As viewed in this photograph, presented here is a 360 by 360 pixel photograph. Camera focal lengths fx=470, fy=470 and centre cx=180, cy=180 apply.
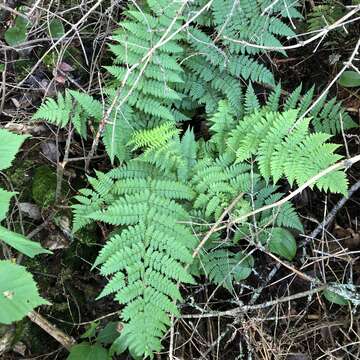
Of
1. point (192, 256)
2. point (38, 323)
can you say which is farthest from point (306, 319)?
point (38, 323)

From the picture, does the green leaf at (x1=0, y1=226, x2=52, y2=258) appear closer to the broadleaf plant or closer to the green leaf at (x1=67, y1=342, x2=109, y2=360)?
the broadleaf plant

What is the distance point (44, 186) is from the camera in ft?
9.73

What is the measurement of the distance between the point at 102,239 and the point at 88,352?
0.69 metres

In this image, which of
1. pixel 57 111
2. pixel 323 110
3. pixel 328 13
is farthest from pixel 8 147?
pixel 328 13

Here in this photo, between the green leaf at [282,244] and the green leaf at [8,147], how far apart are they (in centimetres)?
151

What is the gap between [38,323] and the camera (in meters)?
2.68

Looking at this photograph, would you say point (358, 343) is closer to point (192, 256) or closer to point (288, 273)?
point (288, 273)

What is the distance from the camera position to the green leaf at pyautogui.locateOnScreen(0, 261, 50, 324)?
161 centimetres

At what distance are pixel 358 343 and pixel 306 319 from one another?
32 cm

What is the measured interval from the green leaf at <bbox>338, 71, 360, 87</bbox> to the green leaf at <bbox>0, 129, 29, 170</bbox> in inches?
75.7

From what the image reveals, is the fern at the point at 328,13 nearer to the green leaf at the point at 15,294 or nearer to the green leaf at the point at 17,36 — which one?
the green leaf at the point at 17,36

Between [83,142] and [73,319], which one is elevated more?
[83,142]

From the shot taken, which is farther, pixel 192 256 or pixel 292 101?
pixel 292 101

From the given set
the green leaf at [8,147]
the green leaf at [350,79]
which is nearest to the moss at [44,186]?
the green leaf at [8,147]
